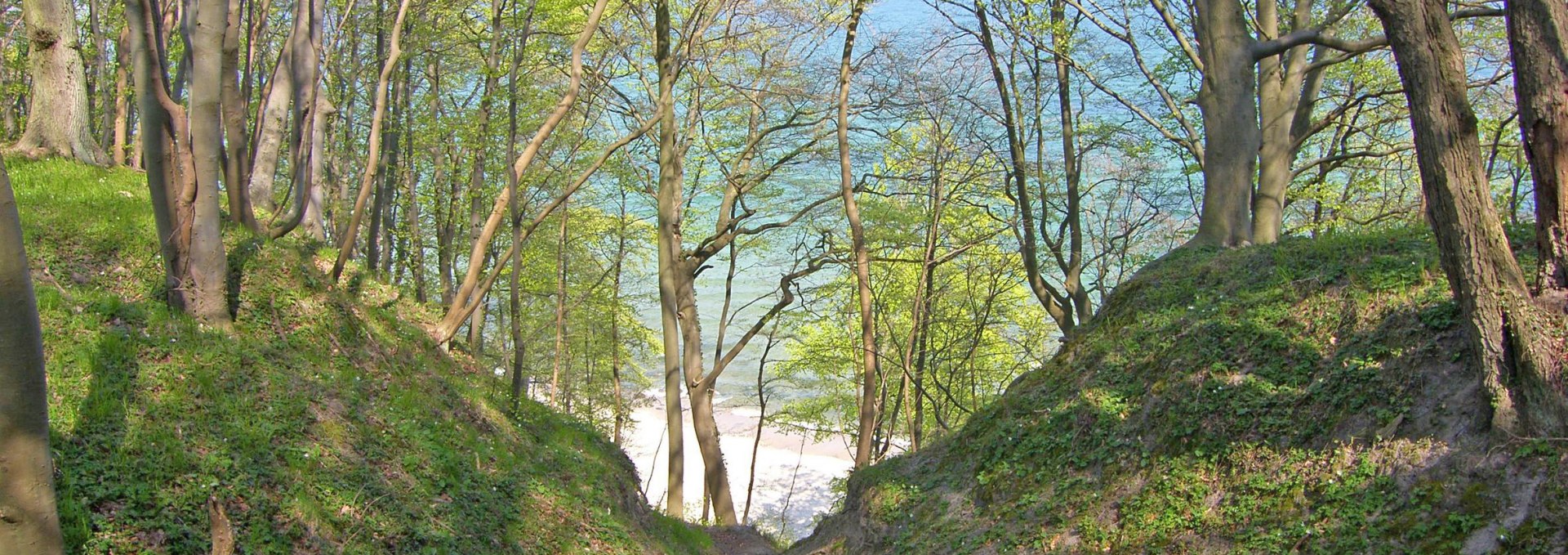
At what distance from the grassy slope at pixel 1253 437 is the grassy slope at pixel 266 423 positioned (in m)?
3.90

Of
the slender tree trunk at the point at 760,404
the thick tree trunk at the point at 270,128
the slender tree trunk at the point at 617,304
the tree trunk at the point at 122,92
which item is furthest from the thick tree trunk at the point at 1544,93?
the slender tree trunk at the point at 617,304

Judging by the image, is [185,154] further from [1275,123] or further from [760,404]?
[760,404]

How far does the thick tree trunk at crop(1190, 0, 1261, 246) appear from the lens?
10.4 m

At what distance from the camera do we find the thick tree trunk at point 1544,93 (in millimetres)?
4711

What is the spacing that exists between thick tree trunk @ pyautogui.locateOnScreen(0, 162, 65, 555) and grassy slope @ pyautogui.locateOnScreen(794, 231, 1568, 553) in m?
6.67

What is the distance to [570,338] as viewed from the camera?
28.8m

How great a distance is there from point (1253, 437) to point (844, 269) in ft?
44.2

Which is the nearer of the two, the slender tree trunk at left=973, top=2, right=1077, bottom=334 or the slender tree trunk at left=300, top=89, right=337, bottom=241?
the slender tree trunk at left=300, top=89, right=337, bottom=241

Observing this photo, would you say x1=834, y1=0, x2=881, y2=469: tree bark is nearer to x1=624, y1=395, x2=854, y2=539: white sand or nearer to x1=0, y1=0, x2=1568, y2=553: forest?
x1=0, y1=0, x2=1568, y2=553: forest

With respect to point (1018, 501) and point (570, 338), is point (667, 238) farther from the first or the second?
point (570, 338)

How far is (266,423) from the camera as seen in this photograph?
5.87 meters

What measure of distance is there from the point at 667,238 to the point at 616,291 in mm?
11587

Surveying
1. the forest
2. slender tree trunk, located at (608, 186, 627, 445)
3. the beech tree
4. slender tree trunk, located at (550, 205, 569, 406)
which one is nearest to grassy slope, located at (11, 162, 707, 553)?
the forest

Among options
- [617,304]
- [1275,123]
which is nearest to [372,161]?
[1275,123]
